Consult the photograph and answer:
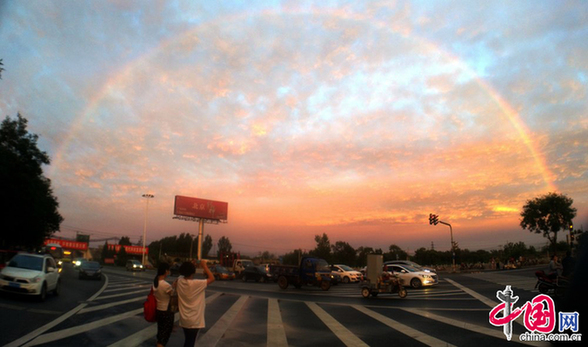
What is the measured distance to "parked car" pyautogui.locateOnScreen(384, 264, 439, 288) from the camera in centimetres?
2331

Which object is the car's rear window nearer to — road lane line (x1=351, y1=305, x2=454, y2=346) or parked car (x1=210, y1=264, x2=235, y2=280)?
road lane line (x1=351, y1=305, x2=454, y2=346)

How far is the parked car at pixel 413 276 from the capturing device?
23312 mm

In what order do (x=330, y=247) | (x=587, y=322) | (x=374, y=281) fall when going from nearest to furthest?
(x=587, y=322)
(x=374, y=281)
(x=330, y=247)

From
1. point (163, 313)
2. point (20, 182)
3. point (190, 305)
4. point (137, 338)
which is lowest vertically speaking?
point (137, 338)

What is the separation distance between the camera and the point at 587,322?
2.01m

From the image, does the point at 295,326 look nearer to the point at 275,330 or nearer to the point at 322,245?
the point at 275,330

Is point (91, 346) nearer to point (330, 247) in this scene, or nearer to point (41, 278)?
point (41, 278)

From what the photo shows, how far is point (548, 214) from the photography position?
61.2m

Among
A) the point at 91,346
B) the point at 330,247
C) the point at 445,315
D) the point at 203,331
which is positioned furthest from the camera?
the point at 330,247

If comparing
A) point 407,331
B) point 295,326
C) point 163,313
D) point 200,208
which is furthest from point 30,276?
point 200,208

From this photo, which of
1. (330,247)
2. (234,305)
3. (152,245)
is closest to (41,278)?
→ (234,305)

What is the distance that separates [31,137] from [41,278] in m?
20.5

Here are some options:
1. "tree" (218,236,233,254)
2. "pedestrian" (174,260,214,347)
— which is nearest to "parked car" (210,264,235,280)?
"pedestrian" (174,260,214,347)

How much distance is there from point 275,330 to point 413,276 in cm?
1637
